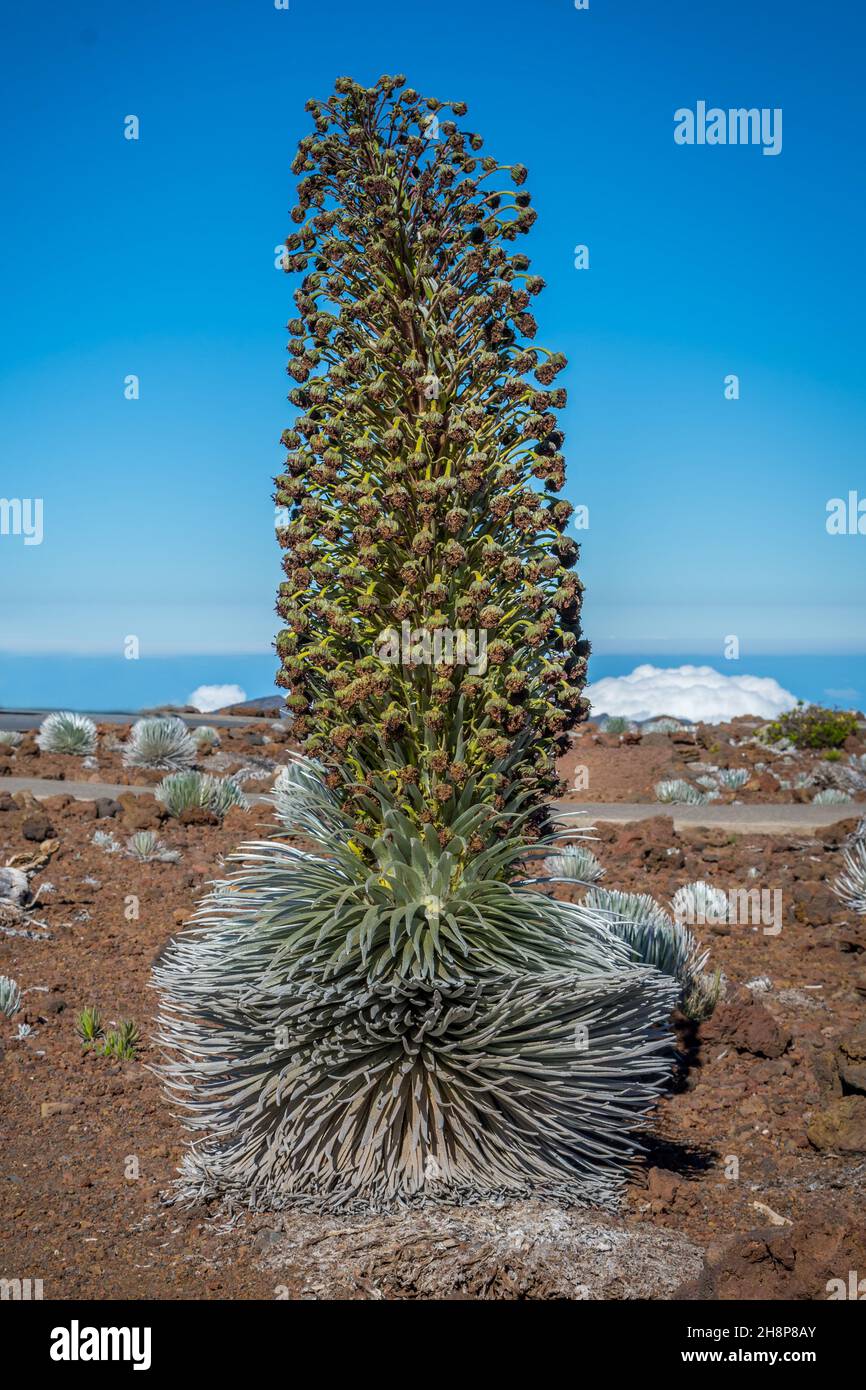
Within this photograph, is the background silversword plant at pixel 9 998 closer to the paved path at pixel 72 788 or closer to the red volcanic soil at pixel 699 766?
the paved path at pixel 72 788

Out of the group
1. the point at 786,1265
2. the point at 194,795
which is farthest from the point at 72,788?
the point at 786,1265

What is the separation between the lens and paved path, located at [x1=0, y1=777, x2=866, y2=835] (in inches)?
455

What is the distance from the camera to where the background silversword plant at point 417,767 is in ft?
12.6

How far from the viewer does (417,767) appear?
4.02 metres

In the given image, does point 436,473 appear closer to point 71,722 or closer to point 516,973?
point 516,973

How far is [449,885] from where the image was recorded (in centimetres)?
409

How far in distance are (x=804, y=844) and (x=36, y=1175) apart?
7.24 m

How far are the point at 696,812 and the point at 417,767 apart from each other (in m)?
8.73

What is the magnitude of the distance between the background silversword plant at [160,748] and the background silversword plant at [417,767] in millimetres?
9508

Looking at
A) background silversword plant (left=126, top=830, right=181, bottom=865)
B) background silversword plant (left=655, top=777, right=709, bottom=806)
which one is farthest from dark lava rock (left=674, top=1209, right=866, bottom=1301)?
background silversword plant (left=655, top=777, right=709, bottom=806)

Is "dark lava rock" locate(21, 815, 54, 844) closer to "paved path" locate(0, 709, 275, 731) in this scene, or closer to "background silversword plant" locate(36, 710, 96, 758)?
"background silversword plant" locate(36, 710, 96, 758)

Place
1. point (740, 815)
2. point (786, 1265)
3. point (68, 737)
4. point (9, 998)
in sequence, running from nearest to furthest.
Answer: point (786, 1265), point (9, 998), point (740, 815), point (68, 737)

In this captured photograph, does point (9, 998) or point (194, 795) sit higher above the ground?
point (194, 795)

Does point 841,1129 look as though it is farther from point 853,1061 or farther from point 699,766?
point 699,766
